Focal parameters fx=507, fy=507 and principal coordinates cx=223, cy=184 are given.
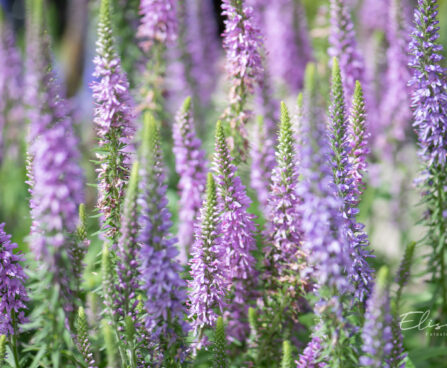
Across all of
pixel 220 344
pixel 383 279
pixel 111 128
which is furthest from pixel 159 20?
pixel 383 279

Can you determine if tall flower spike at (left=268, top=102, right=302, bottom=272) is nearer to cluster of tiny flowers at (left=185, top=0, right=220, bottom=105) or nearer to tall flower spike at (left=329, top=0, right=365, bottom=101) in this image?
tall flower spike at (left=329, top=0, right=365, bottom=101)

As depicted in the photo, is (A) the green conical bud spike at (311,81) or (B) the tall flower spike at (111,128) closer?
(A) the green conical bud spike at (311,81)

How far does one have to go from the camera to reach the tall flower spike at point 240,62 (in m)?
4.02

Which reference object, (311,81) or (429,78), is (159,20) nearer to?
(429,78)

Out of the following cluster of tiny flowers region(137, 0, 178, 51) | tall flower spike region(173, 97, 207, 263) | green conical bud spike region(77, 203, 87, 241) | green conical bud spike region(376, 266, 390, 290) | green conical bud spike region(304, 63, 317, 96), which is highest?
cluster of tiny flowers region(137, 0, 178, 51)

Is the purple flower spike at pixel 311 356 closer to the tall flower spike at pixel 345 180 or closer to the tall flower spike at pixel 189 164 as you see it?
the tall flower spike at pixel 345 180

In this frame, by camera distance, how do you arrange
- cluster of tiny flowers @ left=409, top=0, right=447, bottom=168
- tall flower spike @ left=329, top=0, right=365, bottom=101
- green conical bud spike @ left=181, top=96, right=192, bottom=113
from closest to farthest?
cluster of tiny flowers @ left=409, top=0, right=447, bottom=168, green conical bud spike @ left=181, top=96, right=192, bottom=113, tall flower spike @ left=329, top=0, right=365, bottom=101

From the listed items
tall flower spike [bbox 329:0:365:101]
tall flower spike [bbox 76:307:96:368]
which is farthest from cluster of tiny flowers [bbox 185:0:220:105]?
tall flower spike [bbox 76:307:96:368]

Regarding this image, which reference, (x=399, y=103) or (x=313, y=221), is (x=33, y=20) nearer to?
(x=313, y=221)

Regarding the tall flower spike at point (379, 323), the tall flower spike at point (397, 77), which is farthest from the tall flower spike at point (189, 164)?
the tall flower spike at point (397, 77)

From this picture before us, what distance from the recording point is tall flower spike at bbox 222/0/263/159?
4.02 meters

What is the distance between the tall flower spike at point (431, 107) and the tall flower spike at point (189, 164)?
5.79 feet

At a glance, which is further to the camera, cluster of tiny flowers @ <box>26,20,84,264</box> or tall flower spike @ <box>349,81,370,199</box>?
tall flower spike @ <box>349,81,370,199</box>

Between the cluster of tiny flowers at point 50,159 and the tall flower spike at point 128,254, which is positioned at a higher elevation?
the cluster of tiny flowers at point 50,159
